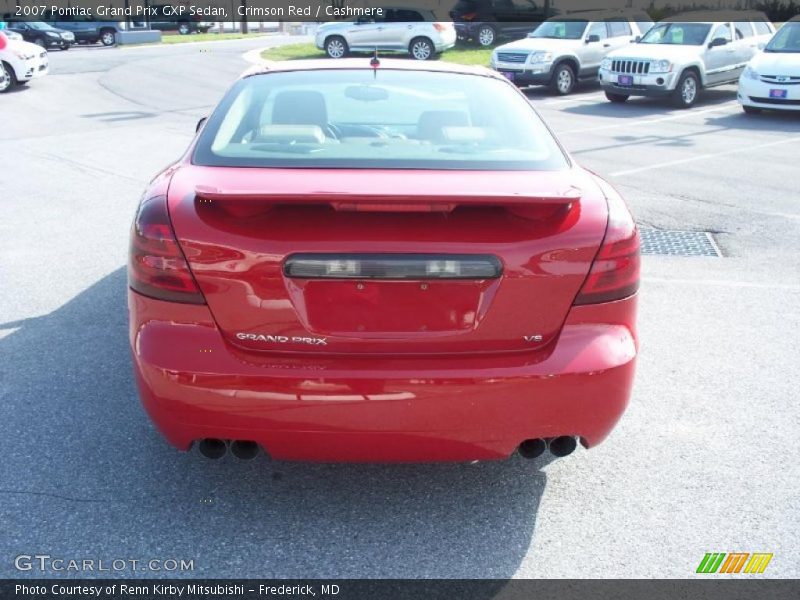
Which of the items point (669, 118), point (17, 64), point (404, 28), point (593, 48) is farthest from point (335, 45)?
point (669, 118)

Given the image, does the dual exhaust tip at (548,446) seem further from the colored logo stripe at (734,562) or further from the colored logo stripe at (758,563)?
the colored logo stripe at (758,563)

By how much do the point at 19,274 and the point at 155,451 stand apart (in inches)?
123

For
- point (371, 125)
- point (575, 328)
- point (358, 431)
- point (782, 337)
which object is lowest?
point (782, 337)

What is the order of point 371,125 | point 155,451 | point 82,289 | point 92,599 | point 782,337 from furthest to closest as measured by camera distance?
point 82,289, point 782,337, point 371,125, point 155,451, point 92,599

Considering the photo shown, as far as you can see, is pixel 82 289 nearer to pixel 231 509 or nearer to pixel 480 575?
pixel 231 509

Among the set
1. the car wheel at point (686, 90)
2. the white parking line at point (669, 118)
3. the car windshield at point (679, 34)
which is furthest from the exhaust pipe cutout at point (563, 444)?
the car windshield at point (679, 34)

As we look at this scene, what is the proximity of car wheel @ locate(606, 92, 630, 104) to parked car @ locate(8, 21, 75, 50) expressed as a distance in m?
25.9

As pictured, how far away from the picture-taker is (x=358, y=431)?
2.97m

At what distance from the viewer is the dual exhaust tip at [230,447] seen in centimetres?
313

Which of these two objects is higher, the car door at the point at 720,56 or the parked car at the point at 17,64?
the car door at the point at 720,56

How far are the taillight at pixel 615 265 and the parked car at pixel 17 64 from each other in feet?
59.6

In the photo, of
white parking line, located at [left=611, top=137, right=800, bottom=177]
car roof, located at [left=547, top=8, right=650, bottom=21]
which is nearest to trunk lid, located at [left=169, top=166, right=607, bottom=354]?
white parking line, located at [left=611, top=137, right=800, bottom=177]

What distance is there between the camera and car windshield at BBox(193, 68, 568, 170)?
3.46m

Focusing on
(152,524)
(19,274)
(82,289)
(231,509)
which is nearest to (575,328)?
(231,509)
